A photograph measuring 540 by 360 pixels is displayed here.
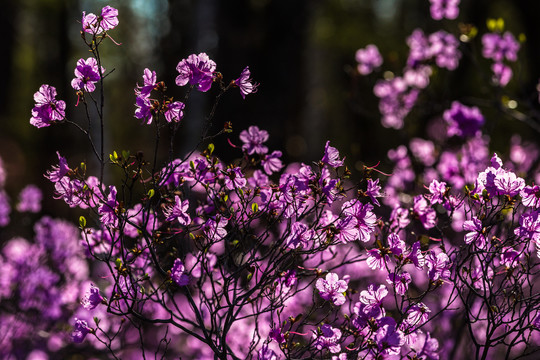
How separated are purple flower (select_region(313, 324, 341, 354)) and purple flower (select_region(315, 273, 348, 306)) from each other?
0.44ft

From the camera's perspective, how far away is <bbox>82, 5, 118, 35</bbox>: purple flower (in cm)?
229

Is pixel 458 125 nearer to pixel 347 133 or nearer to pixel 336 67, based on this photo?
pixel 347 133

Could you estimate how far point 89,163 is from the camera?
11.0m

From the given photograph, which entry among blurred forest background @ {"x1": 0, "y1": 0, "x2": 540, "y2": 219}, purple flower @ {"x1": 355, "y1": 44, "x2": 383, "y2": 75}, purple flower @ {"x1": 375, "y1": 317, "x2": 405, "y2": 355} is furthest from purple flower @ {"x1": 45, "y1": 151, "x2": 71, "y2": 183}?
purple flower @ {"x1": 355, "y1": 44, "x2": 383, "y2": 75}

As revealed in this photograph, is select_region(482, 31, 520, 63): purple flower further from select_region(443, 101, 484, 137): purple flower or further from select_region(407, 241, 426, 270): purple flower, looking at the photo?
select_region(407, 241, 426, 270): purple flower

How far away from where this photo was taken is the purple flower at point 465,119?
13.9ft

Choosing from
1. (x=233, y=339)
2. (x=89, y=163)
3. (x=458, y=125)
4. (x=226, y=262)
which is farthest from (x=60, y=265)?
(x=89, y=163)

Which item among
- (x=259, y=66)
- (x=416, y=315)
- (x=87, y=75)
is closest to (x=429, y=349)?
(x=416, y=315)

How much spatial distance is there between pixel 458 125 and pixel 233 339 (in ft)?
7.85

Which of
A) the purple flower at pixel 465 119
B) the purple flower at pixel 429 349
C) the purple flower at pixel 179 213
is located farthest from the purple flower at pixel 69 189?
the purple flower at pixel 465 119

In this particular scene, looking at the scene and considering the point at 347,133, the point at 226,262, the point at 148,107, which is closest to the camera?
the point at 148,107

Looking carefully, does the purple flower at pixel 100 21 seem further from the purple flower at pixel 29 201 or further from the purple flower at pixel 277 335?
the purple flower at pixel 29 201

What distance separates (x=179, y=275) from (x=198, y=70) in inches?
34.8

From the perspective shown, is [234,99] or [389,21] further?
[389,21]
